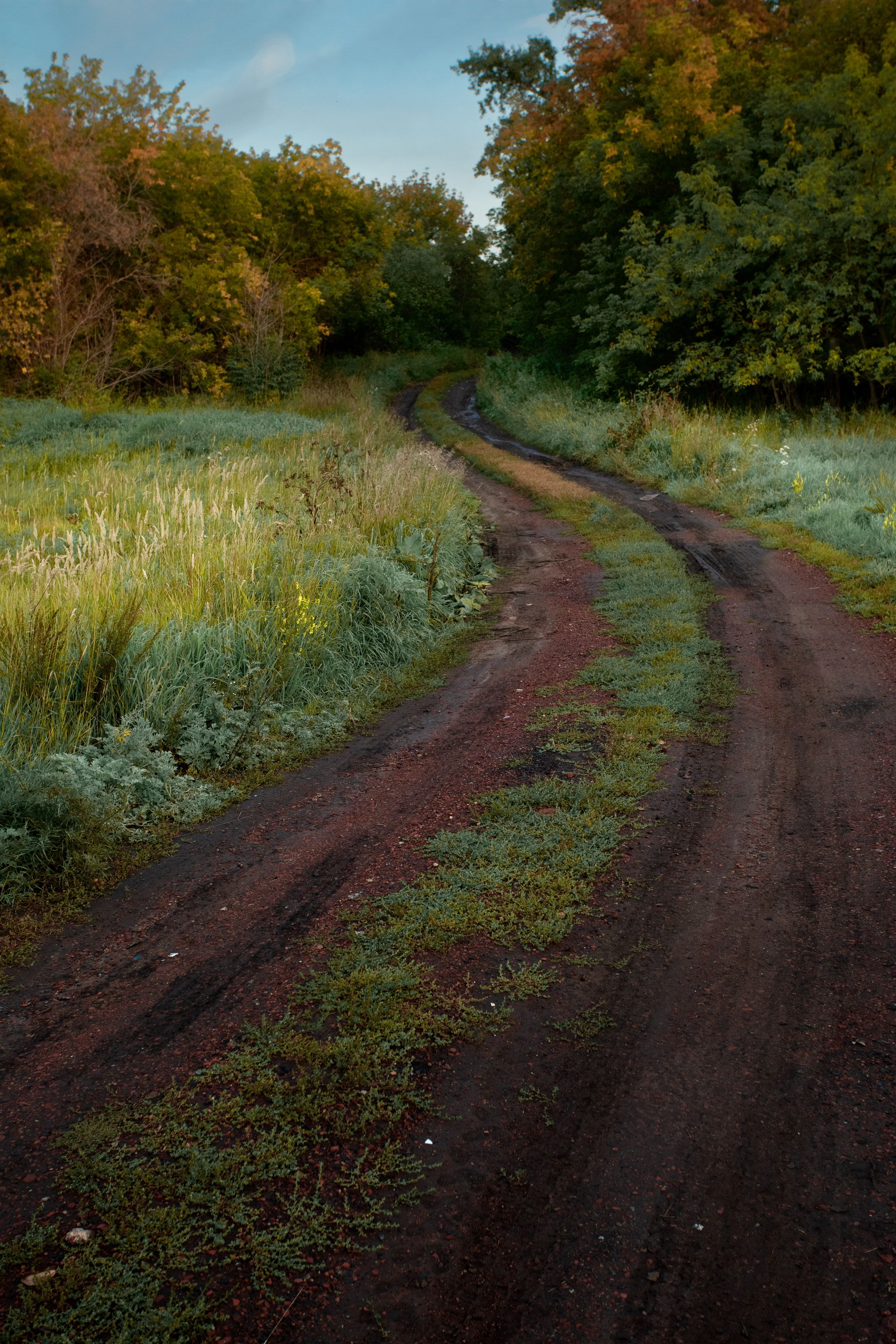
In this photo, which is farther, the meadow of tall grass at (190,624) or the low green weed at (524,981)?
the meadow of tall grass at (190,624)

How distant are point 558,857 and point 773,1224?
1.95 meters

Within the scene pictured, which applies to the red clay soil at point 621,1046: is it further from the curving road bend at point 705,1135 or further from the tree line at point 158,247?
the tree line at point 158,247

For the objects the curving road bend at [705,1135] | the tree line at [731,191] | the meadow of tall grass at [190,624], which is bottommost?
the curving road bend at [705,1135]

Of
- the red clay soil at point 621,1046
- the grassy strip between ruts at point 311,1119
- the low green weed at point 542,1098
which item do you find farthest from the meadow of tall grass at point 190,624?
the low green weed at point 542,1098

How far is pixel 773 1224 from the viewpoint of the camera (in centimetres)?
224

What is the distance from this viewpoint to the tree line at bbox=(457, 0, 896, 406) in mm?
17047

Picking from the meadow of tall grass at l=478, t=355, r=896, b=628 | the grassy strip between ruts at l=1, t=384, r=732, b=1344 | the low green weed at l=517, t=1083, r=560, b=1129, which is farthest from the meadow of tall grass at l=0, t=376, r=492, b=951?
the meadow of tall grass at l=478, t=355, r=896, b=628

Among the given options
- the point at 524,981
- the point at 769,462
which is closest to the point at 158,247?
the point at 769,462

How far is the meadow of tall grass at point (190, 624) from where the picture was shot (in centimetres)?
449

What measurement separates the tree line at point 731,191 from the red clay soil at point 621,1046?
15461mm

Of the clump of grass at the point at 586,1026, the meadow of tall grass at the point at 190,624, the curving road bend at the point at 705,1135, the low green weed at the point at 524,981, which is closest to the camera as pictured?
the curving road bend at the point at 705,1135

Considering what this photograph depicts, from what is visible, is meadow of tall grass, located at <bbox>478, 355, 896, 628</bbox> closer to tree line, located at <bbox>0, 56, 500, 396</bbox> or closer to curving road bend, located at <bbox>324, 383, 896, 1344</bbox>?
curving road bend, located at <bbox>324, 383, 896, 1344</bbox>

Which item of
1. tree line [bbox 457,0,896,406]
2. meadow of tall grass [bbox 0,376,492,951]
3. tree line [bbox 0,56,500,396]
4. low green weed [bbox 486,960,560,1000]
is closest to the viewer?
low green weed [bbox 486,960,560,1000]

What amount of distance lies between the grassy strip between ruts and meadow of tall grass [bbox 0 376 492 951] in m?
1.63
